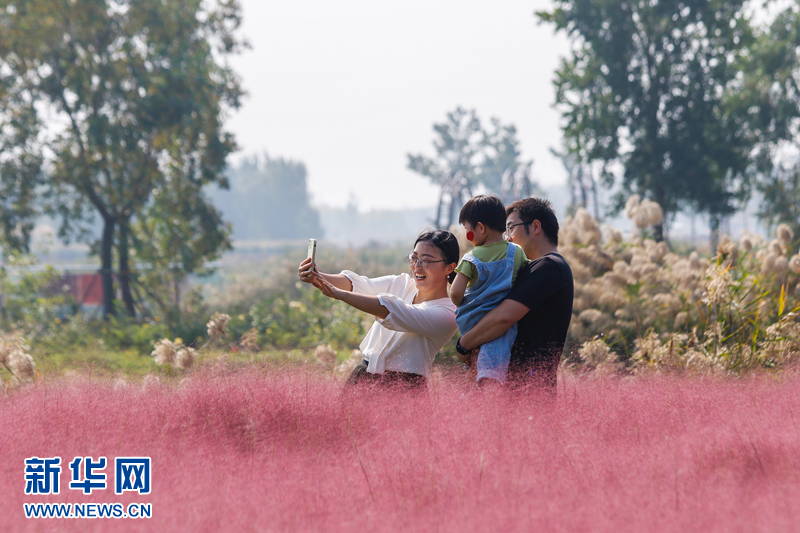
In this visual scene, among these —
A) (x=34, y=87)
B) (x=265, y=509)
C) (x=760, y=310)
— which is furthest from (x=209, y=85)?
(x=265, y=509)

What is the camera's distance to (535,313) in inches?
107

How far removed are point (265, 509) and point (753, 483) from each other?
56.3 inches

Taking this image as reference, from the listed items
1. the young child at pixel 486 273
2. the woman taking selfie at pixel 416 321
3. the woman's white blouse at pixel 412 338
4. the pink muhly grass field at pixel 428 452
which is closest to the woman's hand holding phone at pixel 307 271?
the woman taking selfie at pixel 416 321

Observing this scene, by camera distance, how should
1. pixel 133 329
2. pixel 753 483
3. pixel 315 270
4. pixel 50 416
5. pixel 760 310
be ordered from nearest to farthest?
pixel 753 483 → pixel 50 416 → pixel 315 270 → pixel 760 310 → pixel 133 329

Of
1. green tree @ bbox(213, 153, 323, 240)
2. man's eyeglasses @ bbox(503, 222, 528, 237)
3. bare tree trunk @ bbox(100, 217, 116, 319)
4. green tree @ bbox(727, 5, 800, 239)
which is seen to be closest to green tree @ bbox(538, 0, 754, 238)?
green tree @ bbox(727, 5, 800, 239)

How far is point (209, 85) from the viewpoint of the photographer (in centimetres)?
1290

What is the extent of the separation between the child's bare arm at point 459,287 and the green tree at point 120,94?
37.3ft

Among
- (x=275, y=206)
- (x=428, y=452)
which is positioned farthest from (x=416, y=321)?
(x=275, y=206)

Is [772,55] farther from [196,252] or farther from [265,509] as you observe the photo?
[265,509]

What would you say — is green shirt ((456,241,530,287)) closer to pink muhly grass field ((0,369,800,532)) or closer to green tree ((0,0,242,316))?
pink muhly grass field ((0,369,800,532))

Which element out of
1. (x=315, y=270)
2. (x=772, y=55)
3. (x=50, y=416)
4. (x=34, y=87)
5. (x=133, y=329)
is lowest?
(x=133, y=329)

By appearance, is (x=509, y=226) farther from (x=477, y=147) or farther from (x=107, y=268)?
(x=477, y=147)

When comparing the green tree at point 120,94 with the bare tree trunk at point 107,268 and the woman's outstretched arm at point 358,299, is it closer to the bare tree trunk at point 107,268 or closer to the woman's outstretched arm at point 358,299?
the bare tree trunk at point 107,268

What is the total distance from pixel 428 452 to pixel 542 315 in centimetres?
100
